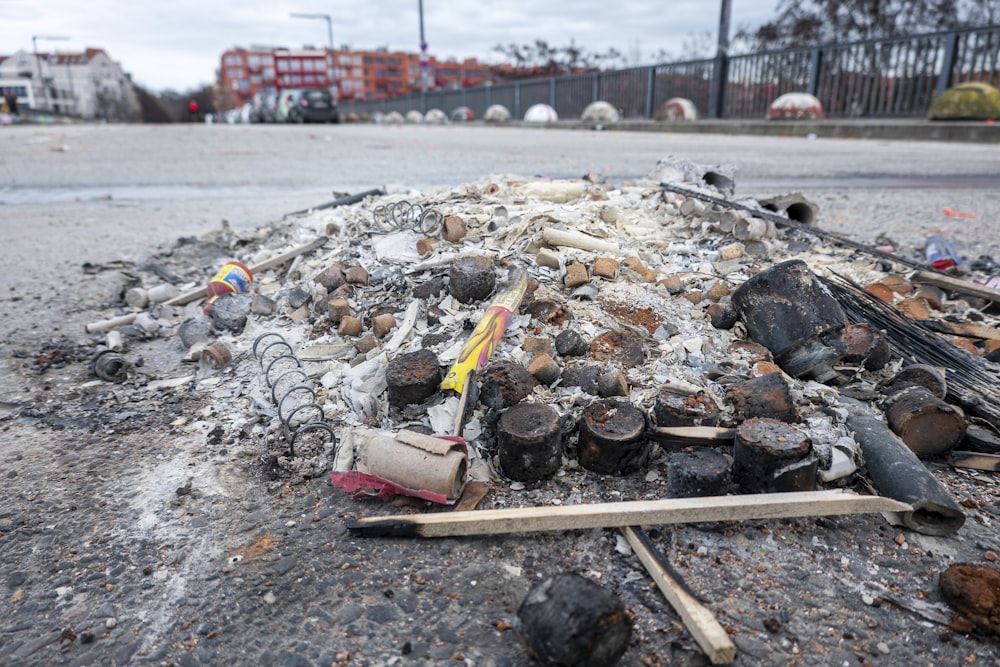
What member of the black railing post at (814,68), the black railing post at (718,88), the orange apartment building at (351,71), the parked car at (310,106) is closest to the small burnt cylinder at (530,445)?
the black railing post at (814,68)

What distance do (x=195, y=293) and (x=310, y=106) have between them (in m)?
27.0

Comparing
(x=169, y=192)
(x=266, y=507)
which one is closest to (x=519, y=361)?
(x=266, y=507)

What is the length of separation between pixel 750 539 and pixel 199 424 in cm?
174

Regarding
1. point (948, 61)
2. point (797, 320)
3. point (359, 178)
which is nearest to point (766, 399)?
point (797, 320)

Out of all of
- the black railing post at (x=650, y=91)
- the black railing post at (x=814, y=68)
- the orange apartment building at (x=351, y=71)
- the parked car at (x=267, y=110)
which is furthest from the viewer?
the orange apartment building at (x=351, y=71)

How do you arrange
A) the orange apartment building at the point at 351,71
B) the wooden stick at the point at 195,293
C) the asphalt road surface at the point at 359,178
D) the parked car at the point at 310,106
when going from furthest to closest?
the orange apartment building at the point at 351,71
the parked car at the point at 310,106
the asphalt road surface at the point at 359,178
the wooden stick at the point at 195,293

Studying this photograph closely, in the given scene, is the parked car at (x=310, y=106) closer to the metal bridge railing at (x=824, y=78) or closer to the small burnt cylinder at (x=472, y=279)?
the metal bridge railing at (x=824, y=78)

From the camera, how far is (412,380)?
1963 mm

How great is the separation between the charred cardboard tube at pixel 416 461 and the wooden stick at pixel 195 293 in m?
1.85

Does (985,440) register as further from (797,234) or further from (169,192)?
(169,192)

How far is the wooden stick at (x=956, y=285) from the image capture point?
2.69 m

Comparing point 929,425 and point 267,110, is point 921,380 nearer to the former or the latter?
point 929,425

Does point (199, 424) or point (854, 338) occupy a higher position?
point (854, 338)

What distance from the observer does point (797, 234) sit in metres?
3.37
